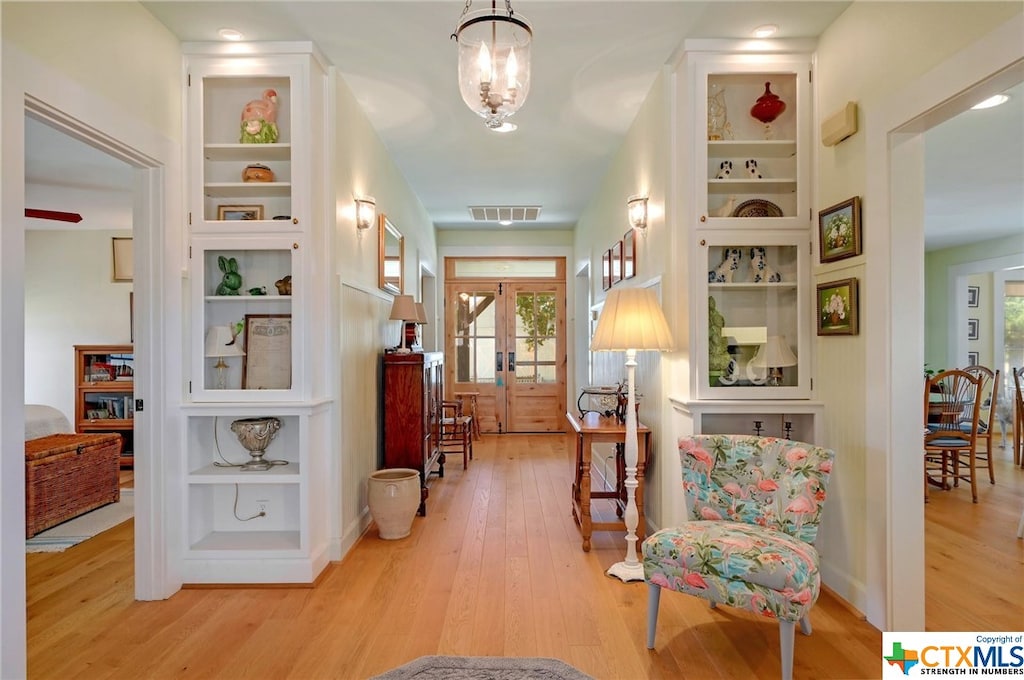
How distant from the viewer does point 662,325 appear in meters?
2.84

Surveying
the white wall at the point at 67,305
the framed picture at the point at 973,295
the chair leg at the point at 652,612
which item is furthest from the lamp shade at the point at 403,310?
the framed picture at the point at 973,295

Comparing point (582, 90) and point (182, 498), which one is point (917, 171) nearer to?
point (582, 90)

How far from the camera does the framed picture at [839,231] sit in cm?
245

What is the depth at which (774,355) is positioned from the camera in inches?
112

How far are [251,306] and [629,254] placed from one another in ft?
8.16

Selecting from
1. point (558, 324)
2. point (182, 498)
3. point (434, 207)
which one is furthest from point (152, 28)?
point (558, 324)

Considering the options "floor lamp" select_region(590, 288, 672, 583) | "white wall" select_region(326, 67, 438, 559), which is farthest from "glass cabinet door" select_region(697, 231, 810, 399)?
"white wall" select_region(326, 67, 438, 559)

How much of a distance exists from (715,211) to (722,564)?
1745mm

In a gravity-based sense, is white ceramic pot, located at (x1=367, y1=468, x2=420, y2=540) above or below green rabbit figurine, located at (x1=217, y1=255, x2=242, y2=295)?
below

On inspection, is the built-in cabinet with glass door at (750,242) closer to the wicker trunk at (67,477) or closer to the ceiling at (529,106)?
the ceiling at (529,106)

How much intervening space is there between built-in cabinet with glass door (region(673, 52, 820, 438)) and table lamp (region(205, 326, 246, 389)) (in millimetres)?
2288

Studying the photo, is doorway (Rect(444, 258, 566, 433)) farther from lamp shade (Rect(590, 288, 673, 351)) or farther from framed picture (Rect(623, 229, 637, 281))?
lamp shade (Rect(590, 288, 673, 351))

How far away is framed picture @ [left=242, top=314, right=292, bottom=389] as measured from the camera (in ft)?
9.48

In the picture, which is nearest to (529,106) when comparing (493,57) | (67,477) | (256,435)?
(493,57)
